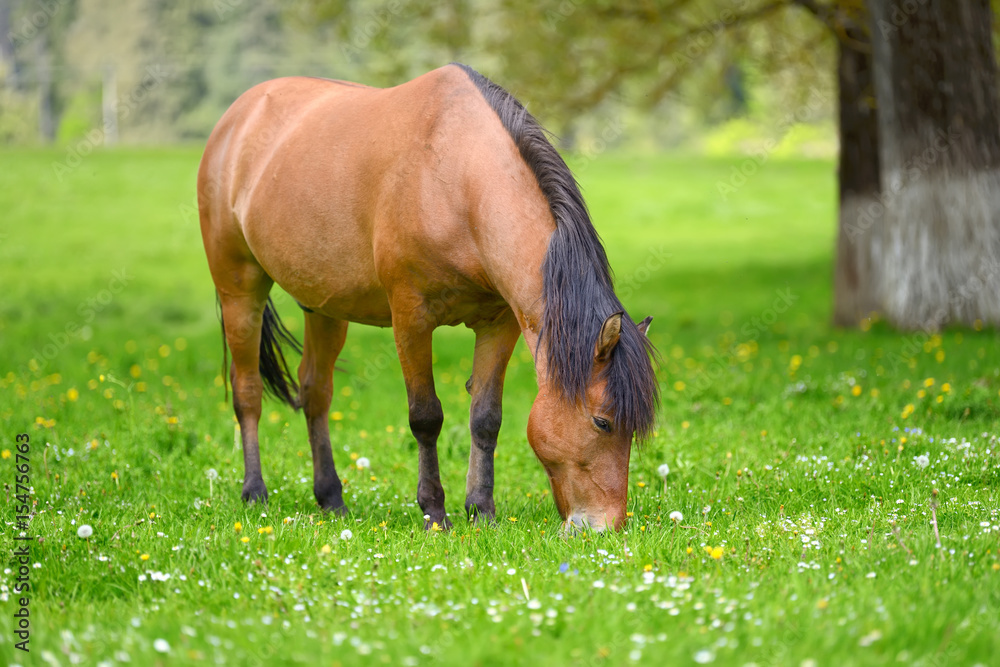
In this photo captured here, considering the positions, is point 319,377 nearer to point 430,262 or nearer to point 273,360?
point 273,360

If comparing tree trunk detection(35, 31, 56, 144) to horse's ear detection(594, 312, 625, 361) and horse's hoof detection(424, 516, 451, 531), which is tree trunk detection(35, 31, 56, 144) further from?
horse's ear detection(594, 312, 625, 361)

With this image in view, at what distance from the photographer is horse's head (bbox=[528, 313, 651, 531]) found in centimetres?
377

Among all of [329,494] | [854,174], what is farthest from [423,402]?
[854,174]

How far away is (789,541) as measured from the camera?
3721 mm

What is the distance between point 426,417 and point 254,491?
4.19 ft

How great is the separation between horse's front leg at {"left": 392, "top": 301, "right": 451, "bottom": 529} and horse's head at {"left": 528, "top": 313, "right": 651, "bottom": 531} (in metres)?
0.86

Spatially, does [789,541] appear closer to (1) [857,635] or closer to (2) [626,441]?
(2) [626,441]

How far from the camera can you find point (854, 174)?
438 inches

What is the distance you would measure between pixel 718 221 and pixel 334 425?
749 inches

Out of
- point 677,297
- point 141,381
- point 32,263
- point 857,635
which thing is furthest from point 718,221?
point 857,635

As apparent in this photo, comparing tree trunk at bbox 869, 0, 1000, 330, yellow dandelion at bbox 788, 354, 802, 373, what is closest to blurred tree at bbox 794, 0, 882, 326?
A: tree trunk at bbox 869, 0, 1000, 330

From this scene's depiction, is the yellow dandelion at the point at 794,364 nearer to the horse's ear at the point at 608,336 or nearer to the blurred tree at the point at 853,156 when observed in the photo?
the blurred tree at the point at 853,156

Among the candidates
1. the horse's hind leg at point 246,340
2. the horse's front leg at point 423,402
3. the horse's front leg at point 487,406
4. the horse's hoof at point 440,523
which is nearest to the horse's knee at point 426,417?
the horse's front leg at point 423,402

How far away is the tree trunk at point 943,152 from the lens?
888 cm
